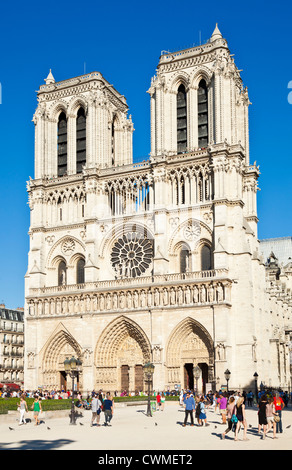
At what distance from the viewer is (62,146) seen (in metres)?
55.0

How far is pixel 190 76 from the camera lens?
49656 millimetres

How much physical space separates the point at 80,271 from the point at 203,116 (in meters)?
15.8

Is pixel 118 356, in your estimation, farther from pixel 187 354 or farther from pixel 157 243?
pixel 157 243

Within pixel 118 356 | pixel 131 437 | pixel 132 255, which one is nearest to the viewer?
pixel 131 437

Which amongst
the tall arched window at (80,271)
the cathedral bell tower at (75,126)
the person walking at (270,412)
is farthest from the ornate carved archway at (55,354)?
the person walking at (270,412)

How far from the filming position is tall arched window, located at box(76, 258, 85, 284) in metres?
51.2

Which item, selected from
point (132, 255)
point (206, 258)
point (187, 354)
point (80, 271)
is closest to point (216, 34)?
point (206, 258)

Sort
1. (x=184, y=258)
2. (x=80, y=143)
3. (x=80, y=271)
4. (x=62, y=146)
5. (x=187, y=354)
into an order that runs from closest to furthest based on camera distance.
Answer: (x=187, y=354), (x=184, y=258), (x=80, y=271), (x=80, y=143), (x=62, y=146)

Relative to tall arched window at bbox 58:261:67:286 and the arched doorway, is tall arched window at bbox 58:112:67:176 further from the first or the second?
the arched doorway

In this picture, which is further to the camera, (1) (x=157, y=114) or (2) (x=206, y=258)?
(1) (x=157, y=114)

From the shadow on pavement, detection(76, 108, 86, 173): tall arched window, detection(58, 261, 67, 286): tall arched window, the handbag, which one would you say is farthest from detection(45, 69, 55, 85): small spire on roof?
the handbag

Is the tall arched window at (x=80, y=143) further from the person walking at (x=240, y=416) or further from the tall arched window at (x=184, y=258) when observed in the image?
the person walking at (x=240, y=416)

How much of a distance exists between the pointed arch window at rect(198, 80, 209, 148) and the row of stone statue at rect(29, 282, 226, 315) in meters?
11.8

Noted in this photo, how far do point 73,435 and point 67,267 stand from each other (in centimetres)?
3089
